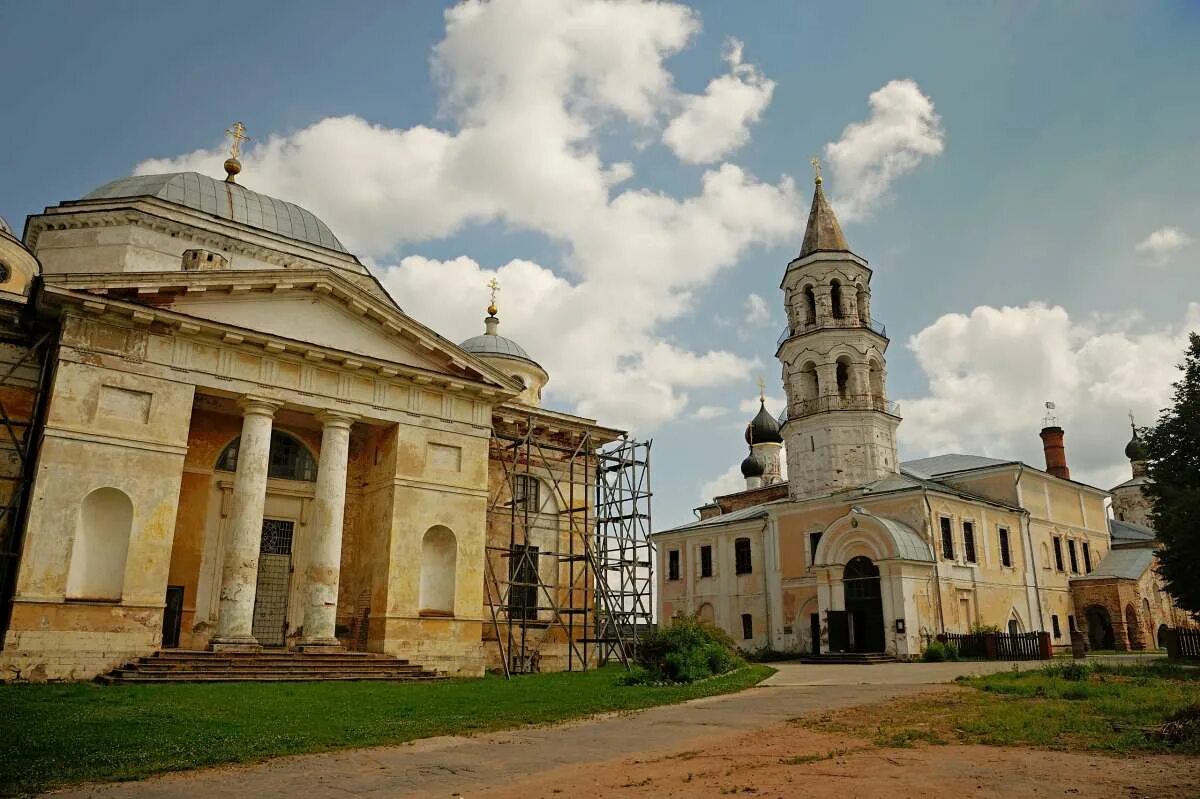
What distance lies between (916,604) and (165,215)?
27.5 metres

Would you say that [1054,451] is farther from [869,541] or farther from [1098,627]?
[869,541]

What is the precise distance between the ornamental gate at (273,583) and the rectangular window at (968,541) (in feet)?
81.0

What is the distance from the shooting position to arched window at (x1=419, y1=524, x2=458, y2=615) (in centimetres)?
2117

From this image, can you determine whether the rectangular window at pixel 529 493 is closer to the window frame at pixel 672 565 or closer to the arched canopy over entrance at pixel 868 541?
the arched canopy over entrance at pixel 868 541

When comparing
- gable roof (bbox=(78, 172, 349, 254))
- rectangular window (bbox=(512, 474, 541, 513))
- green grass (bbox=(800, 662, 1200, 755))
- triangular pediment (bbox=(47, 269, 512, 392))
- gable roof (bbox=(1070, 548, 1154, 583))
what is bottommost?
green grass (bbox=(800, 662, 1200, 755))

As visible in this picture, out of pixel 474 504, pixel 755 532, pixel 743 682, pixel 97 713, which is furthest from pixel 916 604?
pixel 97 713

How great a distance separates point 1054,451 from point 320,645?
39516mm

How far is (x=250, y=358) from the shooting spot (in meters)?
19.5

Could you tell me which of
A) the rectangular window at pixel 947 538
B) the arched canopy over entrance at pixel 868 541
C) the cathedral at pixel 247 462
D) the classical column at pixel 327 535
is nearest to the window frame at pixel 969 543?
the rectangular window at pixel 947 538

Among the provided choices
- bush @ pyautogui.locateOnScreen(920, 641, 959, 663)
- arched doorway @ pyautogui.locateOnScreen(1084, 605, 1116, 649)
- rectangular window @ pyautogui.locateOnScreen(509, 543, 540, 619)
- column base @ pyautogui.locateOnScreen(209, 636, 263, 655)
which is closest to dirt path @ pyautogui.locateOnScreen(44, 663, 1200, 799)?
column base @ pyautogui.locateOnScreen(209, 636, 263, 655)

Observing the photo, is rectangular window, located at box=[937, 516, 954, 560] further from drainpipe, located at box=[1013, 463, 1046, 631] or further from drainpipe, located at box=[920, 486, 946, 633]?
drainpipe, located at box=[1013, 463, 1046, 631]

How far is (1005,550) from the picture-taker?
34.6m

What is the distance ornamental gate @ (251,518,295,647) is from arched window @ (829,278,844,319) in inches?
993

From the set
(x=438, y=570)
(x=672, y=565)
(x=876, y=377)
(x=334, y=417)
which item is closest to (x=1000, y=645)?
(x=876, y=377)
